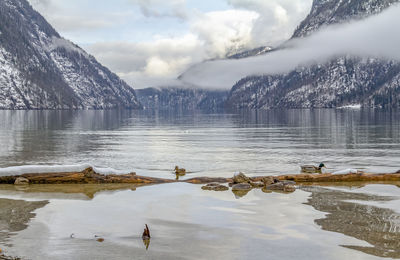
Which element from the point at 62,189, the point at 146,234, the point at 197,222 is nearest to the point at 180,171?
the point at 62,189

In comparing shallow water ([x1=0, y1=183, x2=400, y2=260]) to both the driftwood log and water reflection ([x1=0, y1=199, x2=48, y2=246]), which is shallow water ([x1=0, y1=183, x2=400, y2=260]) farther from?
the driftwood log

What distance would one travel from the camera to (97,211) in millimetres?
19406

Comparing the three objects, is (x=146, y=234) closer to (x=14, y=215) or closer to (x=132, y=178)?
(x=14, y=215)

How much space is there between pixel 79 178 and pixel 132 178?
3.51 m

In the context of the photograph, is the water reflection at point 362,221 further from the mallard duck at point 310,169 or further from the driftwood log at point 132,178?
the mallard duck at point 310,169

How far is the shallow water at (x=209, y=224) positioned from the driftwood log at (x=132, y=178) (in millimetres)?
1737

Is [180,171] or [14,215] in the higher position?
[180,171]

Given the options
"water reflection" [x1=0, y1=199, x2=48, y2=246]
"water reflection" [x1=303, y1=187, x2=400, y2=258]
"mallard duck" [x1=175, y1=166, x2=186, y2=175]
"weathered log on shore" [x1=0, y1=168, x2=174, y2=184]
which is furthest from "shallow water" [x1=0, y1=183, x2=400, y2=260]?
"mallard duck" [x1=175, y1=166, x2=186, y2=175]

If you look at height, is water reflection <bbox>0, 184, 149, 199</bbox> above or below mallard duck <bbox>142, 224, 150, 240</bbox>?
above

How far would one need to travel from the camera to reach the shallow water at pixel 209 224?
535 inches

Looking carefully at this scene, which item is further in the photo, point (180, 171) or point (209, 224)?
point (180, 171)

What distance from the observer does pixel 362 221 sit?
16984mm

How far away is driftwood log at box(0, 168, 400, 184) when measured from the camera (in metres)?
26.2

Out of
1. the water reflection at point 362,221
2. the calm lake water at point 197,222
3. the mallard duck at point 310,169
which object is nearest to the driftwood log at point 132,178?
the calm lake water at point 197,222
